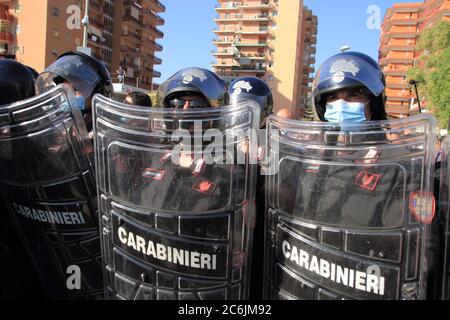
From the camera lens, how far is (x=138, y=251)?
154 cm

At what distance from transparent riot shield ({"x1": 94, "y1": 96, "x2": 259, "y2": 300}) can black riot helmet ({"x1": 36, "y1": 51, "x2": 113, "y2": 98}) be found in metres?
1.37

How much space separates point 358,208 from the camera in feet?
4.45

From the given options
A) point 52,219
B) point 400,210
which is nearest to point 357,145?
point 400,210

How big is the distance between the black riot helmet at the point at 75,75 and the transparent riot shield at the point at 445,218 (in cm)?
225

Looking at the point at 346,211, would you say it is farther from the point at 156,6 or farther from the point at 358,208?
the point at 156,6

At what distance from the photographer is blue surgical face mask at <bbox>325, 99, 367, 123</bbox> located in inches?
79.3

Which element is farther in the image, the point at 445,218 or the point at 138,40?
the point at 138,40

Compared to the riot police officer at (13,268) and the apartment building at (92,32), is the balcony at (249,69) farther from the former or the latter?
the riot police officer at (13,268)

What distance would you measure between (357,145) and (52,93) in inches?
45.9

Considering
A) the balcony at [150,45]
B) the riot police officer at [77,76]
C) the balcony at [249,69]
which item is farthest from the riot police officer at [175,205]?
the balcony at [150,45]

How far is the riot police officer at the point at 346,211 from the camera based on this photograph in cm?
131

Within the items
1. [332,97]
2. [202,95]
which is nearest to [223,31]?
[202,95]

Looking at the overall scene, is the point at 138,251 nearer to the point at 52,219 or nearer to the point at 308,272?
the point at 52,219

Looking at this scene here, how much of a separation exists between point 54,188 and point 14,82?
125cm
